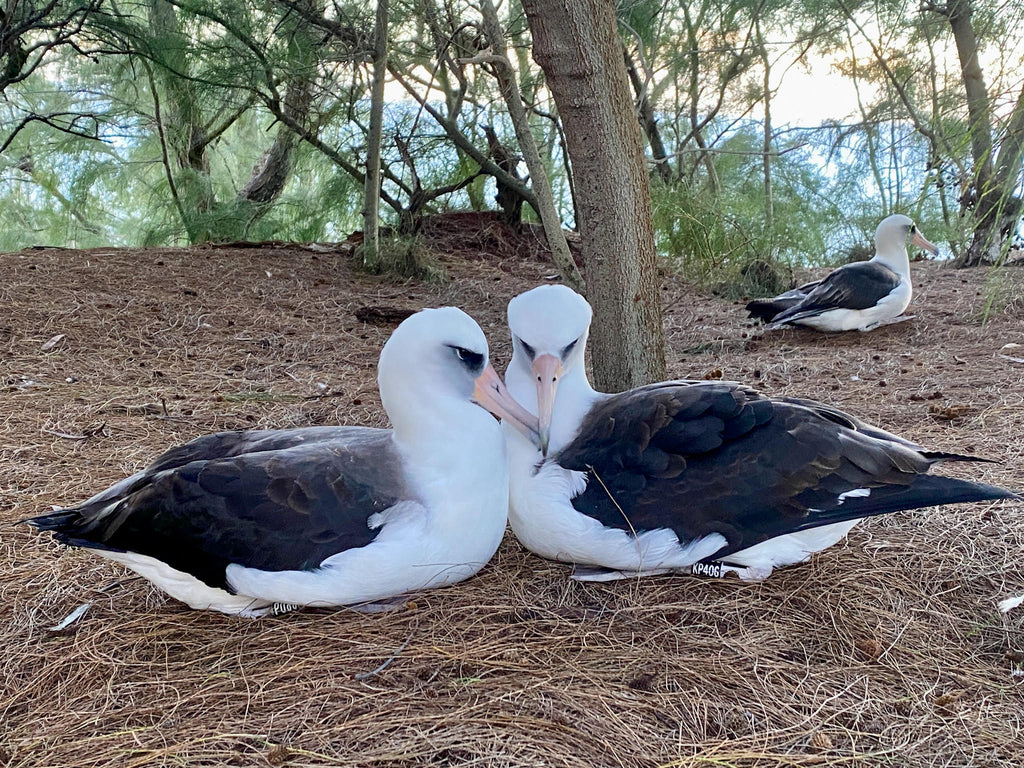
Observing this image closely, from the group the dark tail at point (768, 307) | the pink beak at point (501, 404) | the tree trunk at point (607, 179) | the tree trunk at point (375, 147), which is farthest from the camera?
the tree trunk at point (375, 147)

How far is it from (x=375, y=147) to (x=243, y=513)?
6.52 metres

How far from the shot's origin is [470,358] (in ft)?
9.73

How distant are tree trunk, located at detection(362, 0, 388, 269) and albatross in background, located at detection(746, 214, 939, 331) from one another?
4134 millimetres

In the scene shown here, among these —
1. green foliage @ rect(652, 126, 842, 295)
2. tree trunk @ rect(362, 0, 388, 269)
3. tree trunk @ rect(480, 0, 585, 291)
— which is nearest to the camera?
tree trunk @ rect(480, 0, 585, 291)

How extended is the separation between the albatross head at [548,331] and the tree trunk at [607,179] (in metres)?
0.95

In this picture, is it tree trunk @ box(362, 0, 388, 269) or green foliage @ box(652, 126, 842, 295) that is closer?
tree trunk @ box(362, 0, 388, 269)

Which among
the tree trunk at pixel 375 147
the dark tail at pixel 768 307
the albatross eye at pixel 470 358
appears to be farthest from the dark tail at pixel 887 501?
the tree trunk at pixel 375 147

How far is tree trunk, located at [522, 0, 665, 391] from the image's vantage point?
12.4 feet

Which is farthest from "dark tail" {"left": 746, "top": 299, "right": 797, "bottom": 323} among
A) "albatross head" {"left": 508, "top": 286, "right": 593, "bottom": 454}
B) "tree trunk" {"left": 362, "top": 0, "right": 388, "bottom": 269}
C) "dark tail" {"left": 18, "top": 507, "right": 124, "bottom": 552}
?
"dark tail" {"left": 18, "top": 507, "right": 124, "bottom": 552}

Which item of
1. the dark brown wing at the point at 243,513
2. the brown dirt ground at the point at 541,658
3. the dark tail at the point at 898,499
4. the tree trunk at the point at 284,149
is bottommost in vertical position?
the brown dirt ground at the point at 541,658

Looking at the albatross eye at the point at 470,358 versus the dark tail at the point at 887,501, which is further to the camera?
the albatross eye at the point at 470,358

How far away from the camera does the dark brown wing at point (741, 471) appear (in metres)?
2.75

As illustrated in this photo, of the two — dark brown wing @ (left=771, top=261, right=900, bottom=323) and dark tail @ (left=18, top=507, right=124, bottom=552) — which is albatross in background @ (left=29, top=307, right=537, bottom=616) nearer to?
dark tail @ (left=18, top=507, right=124, bottom=552)

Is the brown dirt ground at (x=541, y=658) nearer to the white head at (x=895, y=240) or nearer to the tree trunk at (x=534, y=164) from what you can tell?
the tree trunk at (x=534, y=164)
